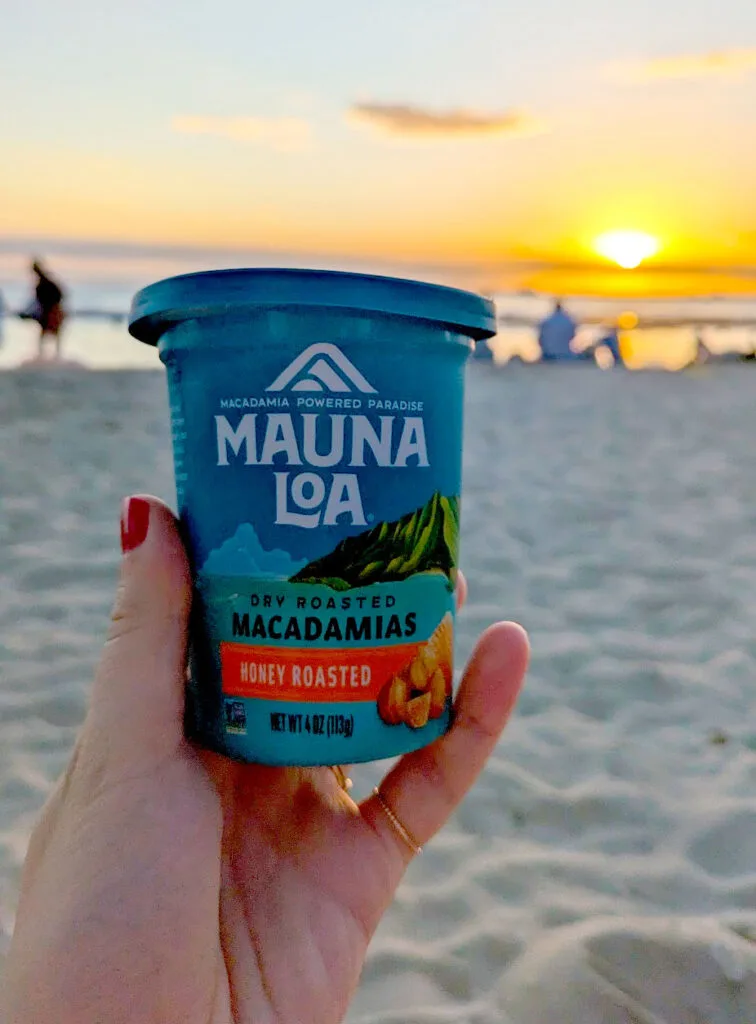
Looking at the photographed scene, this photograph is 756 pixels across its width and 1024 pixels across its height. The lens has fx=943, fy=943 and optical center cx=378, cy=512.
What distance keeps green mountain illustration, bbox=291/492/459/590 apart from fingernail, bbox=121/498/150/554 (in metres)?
0.21

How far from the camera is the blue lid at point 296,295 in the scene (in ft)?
3.38

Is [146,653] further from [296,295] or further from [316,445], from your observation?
[296,295]

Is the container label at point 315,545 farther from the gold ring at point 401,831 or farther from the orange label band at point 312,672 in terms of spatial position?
the gold ring at point 401,831

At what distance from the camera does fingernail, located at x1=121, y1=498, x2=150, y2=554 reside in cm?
114

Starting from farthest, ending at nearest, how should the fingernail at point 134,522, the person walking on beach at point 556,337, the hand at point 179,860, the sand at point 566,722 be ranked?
the person walking on beach at point 556,337, the sand at point 566,722, the fingernail at point 134,522, the hand at point 179,860

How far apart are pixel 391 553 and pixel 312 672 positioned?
0.16 metres

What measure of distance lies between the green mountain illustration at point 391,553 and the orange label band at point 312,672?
8 cm

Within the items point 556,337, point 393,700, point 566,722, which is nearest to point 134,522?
point 393,700

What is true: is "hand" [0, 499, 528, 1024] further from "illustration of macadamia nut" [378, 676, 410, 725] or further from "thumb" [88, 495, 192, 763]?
"illustration of macadamia nut" [378, 676, 410, 725]

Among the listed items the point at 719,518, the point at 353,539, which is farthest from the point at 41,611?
the point at 719,518

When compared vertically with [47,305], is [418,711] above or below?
below

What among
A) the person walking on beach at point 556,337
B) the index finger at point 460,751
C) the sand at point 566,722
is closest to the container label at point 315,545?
the index finger at point 460,751

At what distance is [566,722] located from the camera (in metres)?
2.43

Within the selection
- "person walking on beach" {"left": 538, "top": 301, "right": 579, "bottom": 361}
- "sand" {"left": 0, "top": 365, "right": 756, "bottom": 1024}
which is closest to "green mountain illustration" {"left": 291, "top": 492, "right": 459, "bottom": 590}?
"sand" {"left": 0, "top": 365, "right": 756, "bottom": 1024}
